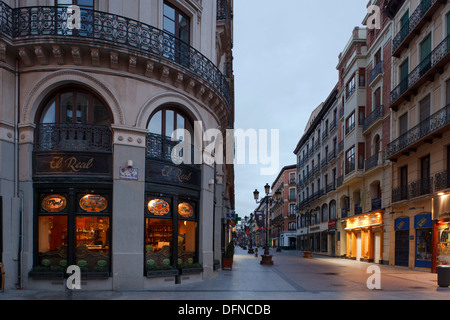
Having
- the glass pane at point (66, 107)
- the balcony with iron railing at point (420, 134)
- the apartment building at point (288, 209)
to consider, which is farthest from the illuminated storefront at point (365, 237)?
the apartment building at point (288, 209)

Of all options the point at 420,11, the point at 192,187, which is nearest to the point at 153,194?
the point at 192,187

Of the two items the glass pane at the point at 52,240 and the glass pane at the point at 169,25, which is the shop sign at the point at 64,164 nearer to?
the glass pane at the point at 52,240

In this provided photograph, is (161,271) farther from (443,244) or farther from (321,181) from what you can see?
(321,181)

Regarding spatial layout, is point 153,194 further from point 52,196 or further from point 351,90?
point 351,90

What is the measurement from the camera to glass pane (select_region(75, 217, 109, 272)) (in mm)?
13164

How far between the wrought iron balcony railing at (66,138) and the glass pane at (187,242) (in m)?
4.36

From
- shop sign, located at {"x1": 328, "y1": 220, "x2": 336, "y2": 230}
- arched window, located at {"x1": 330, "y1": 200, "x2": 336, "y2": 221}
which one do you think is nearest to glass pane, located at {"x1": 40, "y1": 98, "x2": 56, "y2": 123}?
shop sign, located at {"x1": 328, "y1": 220, "x2": 336, "y2": 230}

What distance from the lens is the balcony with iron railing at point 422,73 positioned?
2153 centimetres

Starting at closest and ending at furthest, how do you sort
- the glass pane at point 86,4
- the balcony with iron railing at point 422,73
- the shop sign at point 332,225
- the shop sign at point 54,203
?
the shop sign at point 54,203, the glass pane at point 86,4, the balcony with iron railing at point 422,73, the shop sign at point 332,225

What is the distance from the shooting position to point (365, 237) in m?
34.2

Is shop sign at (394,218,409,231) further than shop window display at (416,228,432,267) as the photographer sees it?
Yes

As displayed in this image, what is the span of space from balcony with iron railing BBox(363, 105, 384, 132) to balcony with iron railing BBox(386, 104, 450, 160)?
11.0 ft

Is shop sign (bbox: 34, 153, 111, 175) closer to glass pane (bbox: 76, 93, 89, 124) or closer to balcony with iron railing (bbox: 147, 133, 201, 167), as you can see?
glass pane (bbox: 76, 93, 89, 124)
